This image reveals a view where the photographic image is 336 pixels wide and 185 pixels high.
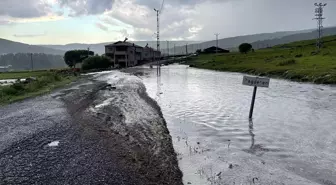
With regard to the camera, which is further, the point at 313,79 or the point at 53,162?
the point at 313,79

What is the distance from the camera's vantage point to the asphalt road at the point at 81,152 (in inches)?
323

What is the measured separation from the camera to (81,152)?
10141 millimetres

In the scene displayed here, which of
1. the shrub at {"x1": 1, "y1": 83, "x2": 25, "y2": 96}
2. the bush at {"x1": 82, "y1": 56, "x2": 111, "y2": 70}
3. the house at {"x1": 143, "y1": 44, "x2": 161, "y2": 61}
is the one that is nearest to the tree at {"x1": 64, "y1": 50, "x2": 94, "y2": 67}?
the bush at {"x1": 82, "y1": 56, "x2": 111, "y2": 70}

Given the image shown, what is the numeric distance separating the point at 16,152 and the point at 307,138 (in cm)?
1113

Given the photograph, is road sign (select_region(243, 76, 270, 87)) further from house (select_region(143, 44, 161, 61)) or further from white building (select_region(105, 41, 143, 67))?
house (select_region(143, 44, 161, 61))

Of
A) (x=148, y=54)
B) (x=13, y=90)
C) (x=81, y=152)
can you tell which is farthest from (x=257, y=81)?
(x=148, y=54)

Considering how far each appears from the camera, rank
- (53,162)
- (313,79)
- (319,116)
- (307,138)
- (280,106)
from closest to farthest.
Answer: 1. (53,162)
2. (307,138)
3. (319,116)
4. (280,106)
5. (313,79)

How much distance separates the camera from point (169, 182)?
8.23 meters

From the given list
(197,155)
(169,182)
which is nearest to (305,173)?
(197,155)

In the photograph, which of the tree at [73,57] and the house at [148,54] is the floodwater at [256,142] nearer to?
the tree at [73,57]

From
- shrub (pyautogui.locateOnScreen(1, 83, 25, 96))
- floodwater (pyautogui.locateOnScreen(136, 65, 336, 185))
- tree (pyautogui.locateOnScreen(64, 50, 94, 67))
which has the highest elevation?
tree (pyautogui.locateOnScreen(64, 50, 94, 67))

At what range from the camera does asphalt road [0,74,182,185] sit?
820 centimetres

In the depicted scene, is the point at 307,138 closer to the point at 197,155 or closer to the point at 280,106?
the point at 197,155

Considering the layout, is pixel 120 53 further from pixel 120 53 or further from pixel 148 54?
pixel 148 54
